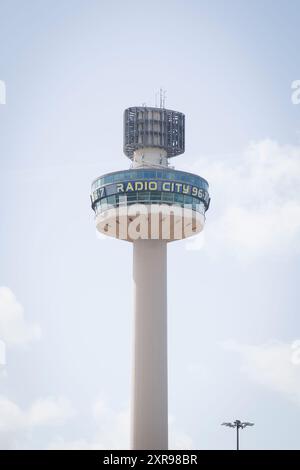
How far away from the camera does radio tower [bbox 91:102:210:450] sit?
9838 centimetres

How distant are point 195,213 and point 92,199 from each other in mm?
16323

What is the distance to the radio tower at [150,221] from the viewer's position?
98.4 m

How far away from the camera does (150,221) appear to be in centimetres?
10394

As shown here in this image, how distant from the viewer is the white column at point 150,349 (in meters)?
97.4

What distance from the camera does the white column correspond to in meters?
97.4

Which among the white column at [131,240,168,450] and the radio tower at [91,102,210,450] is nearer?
the white column at [131,240,168,450]

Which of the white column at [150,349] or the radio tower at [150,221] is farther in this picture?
the radio tower at [150,221]

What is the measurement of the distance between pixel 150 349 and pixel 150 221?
18.7 meters
